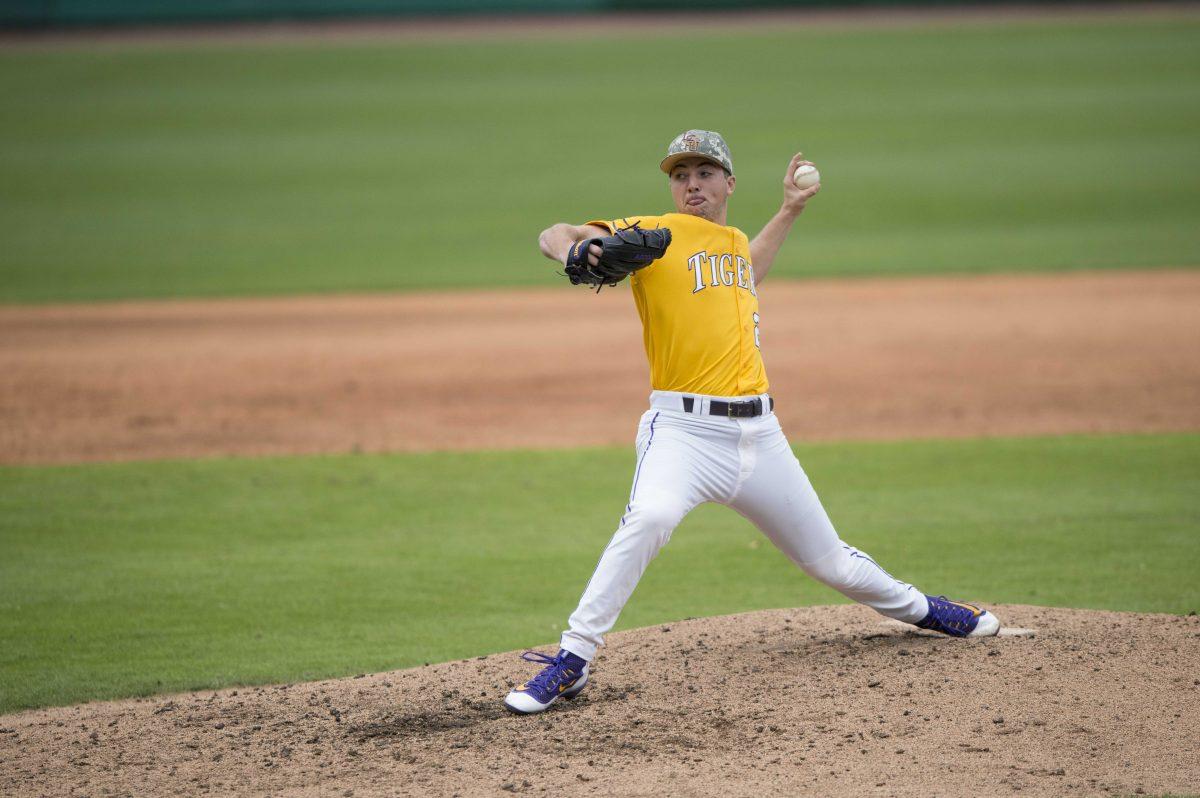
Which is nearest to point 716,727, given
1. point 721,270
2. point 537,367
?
point 721,270

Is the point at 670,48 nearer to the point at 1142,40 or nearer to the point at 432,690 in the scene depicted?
the point at 1142,40

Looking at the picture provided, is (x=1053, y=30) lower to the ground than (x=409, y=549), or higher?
higher

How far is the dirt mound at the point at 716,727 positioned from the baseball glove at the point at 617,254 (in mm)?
1642

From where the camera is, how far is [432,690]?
17.4 feet

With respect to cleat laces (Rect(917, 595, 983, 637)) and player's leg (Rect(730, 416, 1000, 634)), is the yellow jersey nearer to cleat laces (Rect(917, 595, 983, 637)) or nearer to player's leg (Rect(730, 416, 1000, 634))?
player's leg (Rect(730, 416, 1000, 634))

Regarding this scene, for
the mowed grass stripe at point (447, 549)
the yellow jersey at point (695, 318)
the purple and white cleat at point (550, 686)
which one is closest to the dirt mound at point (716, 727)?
the purple and white cleat at point (550, 686)

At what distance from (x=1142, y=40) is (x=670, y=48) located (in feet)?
41.7

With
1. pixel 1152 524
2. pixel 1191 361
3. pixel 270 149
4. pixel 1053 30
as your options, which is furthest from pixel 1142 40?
pixel 1152 524

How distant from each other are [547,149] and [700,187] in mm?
23800

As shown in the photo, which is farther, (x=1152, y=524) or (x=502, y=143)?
(x=502, y=143)

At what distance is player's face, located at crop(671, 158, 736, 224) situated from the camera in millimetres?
5191

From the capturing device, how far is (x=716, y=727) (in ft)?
15.7

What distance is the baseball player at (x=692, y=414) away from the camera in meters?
4.80

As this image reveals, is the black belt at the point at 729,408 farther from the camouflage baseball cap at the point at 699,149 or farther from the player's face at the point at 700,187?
the camouflage baseball cap at the point at 699,149
